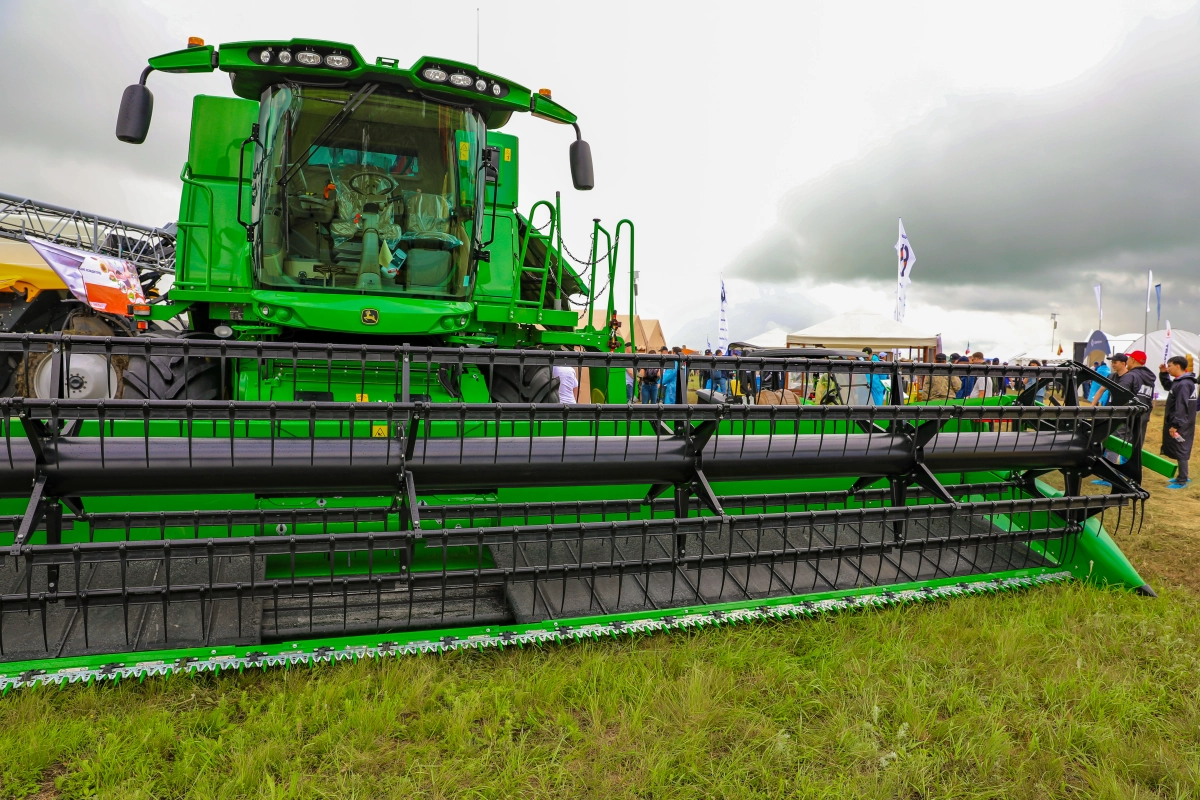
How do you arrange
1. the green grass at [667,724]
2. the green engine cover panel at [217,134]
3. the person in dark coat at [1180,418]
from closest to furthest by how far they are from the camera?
the green grass at [667,724]
the green engine cover panel at [217,134]
the person in dark coat at [1180,418]

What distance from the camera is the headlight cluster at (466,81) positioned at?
404 centimetres

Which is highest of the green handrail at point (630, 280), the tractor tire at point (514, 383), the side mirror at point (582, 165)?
the side mirror at point (582, 165)

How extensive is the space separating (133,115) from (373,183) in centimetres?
121

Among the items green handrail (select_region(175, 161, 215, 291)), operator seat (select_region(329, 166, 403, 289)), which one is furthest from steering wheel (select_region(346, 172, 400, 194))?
green handrail (select_region(175, 161, 215, 291))

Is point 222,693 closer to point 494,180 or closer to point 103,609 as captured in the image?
point 103,609

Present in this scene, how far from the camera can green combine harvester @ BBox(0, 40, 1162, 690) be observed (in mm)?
2680

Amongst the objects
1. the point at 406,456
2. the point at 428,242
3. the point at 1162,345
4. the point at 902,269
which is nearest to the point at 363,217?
the point at 428,242

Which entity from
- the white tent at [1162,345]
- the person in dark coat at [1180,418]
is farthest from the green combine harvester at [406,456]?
the white tent at [1162,345]

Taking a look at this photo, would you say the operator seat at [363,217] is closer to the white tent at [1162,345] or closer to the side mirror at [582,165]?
the side mirror at [582,165]

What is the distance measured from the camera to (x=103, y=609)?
116 inches

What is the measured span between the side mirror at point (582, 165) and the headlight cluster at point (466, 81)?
0.55m

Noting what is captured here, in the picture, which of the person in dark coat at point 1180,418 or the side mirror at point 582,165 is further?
the person in dark coat at point 1180,418

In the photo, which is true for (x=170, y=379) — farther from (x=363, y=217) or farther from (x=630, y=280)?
(x=630, y=280)

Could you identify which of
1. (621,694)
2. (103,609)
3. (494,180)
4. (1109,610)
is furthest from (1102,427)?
(103,609)
